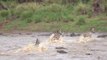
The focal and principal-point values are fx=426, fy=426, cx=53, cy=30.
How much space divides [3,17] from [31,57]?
23.2 meters

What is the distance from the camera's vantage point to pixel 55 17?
41375 millimetres

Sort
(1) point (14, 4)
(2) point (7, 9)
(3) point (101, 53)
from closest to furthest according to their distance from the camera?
(3) point (101, 53)
(2) point (7, 9)
(1) point (14, 4)

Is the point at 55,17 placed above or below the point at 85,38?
above

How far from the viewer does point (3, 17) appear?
146 feet

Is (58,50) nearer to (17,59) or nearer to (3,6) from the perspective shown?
(17,59)

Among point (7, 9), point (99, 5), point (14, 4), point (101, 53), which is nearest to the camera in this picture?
point (101, 53)

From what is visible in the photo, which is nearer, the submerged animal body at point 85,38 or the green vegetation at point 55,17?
the submerged animal body at point 85,38

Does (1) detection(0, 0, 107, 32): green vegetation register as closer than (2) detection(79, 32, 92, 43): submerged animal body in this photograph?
No

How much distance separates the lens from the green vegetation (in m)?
39.0

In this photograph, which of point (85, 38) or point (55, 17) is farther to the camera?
point (55, 17)

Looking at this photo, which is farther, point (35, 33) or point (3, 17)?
point (3, 17)

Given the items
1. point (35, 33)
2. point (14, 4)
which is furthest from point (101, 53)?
point (14, 4)

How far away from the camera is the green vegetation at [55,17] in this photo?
39.0 metres

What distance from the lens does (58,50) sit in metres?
24.5
